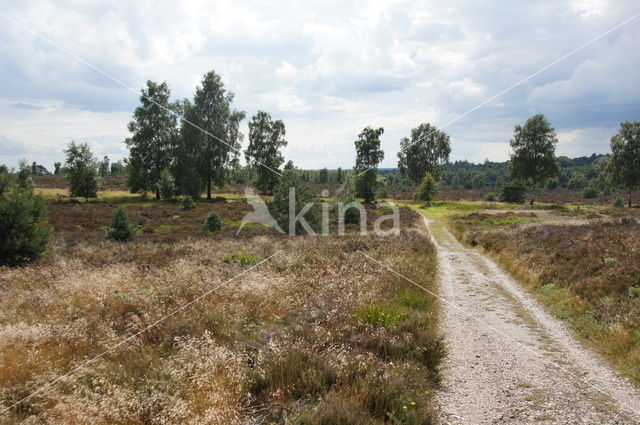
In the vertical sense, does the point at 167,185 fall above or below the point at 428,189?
above

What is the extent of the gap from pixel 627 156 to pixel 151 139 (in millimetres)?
87053

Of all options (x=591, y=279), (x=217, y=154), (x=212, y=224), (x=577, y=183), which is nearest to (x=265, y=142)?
(x=217, y=154)

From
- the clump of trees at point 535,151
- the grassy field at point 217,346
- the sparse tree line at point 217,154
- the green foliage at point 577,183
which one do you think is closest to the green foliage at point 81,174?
the sparse tree line at point 217,154

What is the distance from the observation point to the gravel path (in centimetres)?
570

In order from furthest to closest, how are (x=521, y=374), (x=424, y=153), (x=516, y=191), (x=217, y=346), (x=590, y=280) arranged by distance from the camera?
(x=424, y=153), (x=516, y=191), (x=590, y=280), (x=521, y=374), (x=217, y=346)

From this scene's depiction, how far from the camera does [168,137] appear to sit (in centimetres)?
6556

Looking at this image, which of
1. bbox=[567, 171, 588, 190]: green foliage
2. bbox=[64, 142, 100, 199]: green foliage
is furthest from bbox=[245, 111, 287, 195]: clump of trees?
bbox=[567, 171, 588, 190]: green foliage

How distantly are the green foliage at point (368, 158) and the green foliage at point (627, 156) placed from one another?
44.4 metres

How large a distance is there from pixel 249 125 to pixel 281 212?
52.0 meters

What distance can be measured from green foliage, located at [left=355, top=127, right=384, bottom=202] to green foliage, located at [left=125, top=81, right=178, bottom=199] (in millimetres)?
33812

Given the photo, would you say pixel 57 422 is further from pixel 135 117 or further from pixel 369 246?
pixel 135 117

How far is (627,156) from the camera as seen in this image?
226 ft

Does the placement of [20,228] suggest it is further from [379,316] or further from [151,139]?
[151,139]

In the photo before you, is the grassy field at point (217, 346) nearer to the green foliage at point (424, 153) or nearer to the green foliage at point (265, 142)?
the green foliage at point (265, 142)
